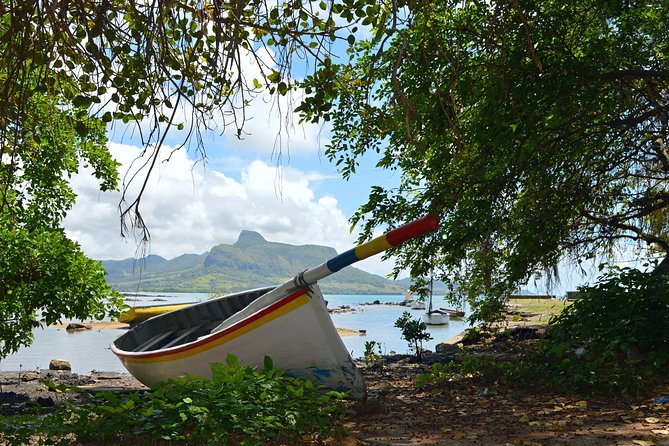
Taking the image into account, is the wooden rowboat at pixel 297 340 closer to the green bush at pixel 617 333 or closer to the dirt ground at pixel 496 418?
the dirt ground at pixel 496 418

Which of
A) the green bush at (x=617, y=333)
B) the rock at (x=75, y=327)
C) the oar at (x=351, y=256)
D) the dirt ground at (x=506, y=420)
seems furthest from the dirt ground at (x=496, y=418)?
the rock at (x=75, y=327)

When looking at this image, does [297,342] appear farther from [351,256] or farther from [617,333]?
[617,333]

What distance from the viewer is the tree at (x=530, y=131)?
929cm

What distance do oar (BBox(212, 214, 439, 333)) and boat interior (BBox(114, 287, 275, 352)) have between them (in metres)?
2.98

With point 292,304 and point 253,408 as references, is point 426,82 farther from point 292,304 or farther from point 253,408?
point 253,408

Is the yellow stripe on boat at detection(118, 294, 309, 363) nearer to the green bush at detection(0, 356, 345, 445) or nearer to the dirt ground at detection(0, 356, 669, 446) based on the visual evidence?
the dirt ground at detection(0, 356, 669, 446)

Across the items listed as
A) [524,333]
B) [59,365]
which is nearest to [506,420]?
[524,333]

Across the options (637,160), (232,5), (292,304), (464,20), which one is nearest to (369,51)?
(464,20)

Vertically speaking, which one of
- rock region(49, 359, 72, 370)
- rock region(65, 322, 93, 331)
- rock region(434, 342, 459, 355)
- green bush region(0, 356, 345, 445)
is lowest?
rock region(65, 322, 93, 331)

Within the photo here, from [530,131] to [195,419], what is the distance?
6449 mm

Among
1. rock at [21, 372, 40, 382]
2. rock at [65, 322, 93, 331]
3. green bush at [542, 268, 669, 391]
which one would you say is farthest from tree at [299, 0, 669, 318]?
rock at [65, 322, 93, 331]

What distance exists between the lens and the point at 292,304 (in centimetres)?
821

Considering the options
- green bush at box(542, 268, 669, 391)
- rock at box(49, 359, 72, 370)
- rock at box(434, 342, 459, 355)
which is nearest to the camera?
green bush at box(542, 268, 669, 391)

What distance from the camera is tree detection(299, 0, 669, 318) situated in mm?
9289
